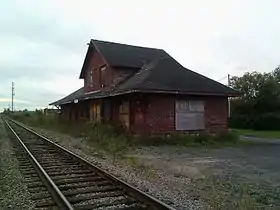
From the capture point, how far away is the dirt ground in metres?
6.67

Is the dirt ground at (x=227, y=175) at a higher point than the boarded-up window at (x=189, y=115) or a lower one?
lower

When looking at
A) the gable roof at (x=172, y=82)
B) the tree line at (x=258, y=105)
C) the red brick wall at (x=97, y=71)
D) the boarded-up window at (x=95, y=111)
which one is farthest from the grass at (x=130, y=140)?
the tree line at (x=258, y=105)

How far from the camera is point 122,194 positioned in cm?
703

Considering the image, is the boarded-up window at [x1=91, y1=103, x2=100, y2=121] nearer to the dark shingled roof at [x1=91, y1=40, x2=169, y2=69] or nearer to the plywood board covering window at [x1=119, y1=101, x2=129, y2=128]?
the dark shingled roof at [x1=91, y1=40, x2=169, y2=69]

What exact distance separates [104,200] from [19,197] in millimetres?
1723

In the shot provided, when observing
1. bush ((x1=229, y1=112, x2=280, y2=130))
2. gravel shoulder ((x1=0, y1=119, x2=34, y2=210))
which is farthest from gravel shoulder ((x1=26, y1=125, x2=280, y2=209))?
bush ((x1=229, y1=112, x2=280, y2=130))

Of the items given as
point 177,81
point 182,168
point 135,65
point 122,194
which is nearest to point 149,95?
point 177,81

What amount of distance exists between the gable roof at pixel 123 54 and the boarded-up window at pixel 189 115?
6234 millimetres

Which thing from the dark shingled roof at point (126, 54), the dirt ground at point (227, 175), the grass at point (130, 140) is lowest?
the dirt ground at point (227, 175)

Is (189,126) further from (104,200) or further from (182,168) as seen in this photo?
(104,200)

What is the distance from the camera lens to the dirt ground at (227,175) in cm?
667

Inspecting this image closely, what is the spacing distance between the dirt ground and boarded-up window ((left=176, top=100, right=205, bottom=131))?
5176 mm

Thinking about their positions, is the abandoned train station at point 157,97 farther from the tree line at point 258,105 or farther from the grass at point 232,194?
the tree line at point 258,105

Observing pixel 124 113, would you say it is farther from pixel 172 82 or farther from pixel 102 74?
pixel 102 74
